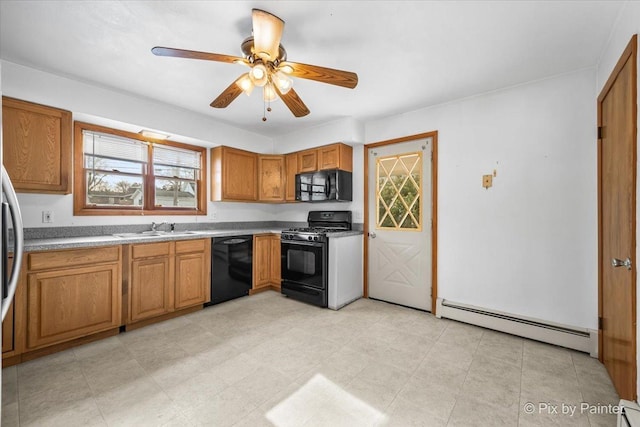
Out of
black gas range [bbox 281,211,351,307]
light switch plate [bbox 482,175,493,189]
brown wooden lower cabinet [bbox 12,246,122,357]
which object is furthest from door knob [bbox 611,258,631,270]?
brown wooden lower cabinet [bbox 12,246,122,357]

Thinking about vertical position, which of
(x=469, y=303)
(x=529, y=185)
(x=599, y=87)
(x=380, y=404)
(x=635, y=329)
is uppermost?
(x=599, y=87)

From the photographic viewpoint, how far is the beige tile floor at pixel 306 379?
1671 millimetres

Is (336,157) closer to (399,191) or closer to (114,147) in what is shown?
(399,191)

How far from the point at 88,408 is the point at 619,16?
4.18 meters

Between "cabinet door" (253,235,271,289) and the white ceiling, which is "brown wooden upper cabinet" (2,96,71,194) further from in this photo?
"cabinet door" (253,235,271,289)

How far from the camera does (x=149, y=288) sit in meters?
2.94

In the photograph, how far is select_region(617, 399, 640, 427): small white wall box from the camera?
1310 mm

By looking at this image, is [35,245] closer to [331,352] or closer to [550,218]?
[331,352]

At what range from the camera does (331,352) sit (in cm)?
240

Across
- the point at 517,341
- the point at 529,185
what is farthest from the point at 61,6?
the point at 517,341

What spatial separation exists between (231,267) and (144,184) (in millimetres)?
1501

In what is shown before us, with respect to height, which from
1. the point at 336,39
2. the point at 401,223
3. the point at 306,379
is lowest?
the point at 306,379

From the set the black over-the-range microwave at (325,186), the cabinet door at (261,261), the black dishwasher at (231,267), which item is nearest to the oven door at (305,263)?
the cabinet door at (261,261)

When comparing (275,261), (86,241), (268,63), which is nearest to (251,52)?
(268,63)
